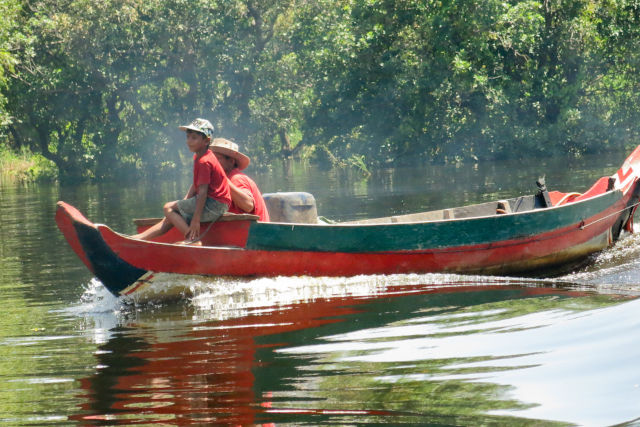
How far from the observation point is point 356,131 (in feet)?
103

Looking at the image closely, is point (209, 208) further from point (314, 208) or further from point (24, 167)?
point (24, 167)

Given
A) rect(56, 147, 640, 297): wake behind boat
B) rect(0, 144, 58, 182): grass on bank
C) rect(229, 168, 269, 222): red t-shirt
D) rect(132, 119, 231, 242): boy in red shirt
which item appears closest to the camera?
rect(56, 147, 640, 297): wake behind boat

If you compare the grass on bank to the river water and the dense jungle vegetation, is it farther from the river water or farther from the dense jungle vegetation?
the river water

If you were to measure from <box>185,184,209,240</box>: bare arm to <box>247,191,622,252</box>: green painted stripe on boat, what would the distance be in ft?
1.72

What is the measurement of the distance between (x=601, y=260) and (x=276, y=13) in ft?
90.0

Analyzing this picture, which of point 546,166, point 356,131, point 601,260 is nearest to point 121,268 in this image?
point 601,260

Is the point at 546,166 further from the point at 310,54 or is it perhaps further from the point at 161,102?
the point at 161,102

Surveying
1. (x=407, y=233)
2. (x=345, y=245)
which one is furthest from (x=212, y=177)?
(x=407, y=233)

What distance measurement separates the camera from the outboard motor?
911 centimetres

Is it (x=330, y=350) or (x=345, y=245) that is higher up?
(x=345, y=245)

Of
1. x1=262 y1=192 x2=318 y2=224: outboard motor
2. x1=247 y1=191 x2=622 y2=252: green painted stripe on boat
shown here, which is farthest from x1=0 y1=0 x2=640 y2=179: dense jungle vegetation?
x1=247 y1=191 x2=622 y2=252: green painted stripe on boat

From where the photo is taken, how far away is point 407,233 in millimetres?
8609

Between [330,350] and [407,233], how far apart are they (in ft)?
10.2

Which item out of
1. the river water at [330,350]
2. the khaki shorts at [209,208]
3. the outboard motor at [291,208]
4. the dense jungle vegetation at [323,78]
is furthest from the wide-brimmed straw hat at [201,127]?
the dense jungle vegetation at [323,78]
